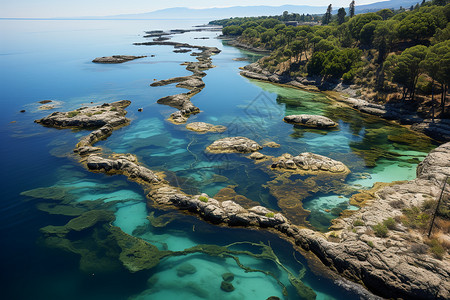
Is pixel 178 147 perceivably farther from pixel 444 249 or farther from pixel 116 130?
pixel 444 249

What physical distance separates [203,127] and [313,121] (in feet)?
88.3

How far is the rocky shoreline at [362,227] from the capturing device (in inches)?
872

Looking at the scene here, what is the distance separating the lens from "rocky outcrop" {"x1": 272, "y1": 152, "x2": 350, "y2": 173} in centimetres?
4162

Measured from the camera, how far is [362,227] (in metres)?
28.2

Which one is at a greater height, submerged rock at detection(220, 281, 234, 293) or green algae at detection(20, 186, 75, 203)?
green algae at detection(20, 186, 75, 203)

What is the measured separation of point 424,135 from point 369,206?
→ 36.7 m

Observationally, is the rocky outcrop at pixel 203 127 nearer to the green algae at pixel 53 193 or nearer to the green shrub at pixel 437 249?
the green algae at pixel 53 193

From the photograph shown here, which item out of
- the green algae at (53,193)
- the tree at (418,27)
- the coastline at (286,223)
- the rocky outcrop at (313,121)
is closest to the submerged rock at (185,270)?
the coastline at (286,223)


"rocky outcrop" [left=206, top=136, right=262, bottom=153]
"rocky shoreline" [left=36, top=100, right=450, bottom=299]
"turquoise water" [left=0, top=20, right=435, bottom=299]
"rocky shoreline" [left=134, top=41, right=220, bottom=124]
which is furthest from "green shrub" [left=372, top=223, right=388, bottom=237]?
"rocky shoreline" [left=134, top=41, right=220, bottom=124]

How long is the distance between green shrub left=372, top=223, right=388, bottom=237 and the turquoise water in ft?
18.8

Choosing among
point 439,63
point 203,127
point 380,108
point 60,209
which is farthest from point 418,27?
point 60,209

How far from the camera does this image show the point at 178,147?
168ft

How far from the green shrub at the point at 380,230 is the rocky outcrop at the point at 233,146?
84.0 ft

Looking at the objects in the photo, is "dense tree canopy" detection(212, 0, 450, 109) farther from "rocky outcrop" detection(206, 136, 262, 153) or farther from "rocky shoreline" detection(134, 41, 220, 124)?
"rocky outcrop" detection(206, 136, 262, 153)
